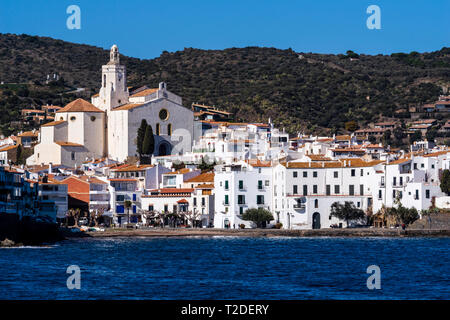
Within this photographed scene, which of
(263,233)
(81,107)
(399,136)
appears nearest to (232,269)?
(263,233)

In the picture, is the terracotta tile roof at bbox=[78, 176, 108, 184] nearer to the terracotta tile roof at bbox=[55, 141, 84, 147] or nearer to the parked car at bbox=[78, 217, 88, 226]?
the parked car at bbox=[78, 217, 88, 226]

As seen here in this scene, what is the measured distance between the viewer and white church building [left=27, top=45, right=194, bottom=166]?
100562 mm

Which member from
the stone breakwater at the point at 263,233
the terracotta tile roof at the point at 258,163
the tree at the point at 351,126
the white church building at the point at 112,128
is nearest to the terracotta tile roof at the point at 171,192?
the terracotta tile roof at the point at 258,163

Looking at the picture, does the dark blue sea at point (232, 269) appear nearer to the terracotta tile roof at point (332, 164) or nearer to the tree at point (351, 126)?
the terracotta tile roof at point (332, 164)

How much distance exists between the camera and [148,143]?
98.4 metres

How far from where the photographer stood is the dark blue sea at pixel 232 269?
3534 cm

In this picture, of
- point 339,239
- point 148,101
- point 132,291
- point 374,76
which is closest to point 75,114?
point 148,101

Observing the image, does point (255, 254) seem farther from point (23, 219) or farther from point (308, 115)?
point (308, 115)

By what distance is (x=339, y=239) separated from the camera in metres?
65.4

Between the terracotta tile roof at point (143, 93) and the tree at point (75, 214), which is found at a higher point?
the terracotta tile roof at point (143, 93)

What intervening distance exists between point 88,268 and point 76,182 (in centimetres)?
3741

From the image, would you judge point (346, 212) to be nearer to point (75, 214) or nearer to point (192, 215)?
point (192, 215)

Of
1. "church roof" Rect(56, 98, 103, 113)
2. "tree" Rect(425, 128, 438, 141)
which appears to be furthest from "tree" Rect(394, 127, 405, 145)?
"church roof" Rect(56, 98, 103, 113)

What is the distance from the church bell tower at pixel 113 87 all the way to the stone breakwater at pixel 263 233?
35.9m
